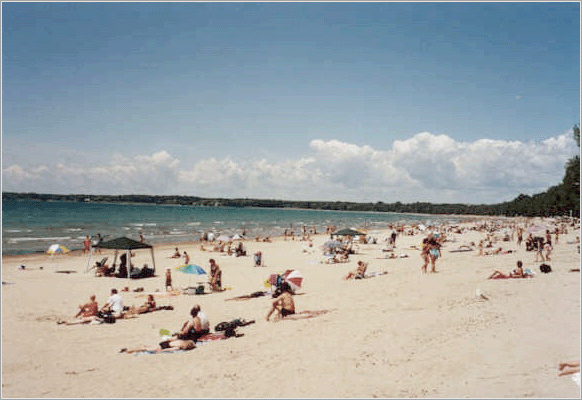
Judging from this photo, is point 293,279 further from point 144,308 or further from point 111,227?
point 111,227

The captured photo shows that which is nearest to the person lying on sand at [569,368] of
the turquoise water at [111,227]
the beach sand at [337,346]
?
the beach sand at [337,346]

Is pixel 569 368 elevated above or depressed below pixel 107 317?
above

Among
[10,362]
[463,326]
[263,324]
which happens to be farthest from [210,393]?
[463,326]

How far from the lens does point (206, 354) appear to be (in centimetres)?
853

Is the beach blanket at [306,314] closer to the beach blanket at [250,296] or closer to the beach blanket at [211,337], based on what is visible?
the beach blanket at [211,337]

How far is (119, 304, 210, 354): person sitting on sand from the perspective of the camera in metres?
8.91

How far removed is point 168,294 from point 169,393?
→ 370 inches

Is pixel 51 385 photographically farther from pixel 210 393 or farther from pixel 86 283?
pixel 86 283

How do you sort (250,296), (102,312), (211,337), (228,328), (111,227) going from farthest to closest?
(111,227) → (250,296) → (102,312) → (228,328) → (211,337)

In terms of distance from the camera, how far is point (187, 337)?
30.8 feet

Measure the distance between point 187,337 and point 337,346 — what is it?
347 cm

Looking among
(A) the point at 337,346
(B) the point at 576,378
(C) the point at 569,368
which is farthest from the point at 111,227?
(B) the point at 576,378

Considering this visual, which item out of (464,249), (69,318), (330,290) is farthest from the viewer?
(464,249)

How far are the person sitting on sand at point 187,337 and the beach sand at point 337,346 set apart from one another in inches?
10.5
